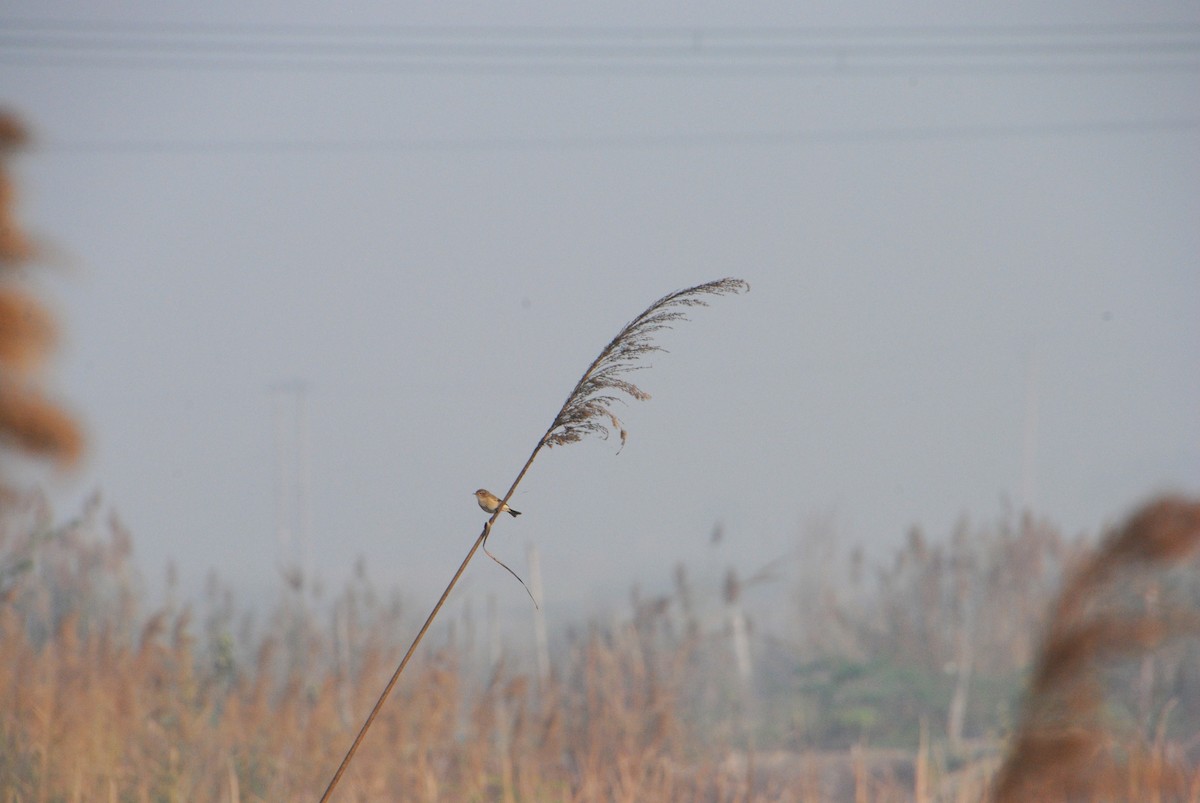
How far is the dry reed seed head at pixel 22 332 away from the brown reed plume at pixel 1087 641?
3.52 feet

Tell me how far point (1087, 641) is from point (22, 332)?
44.2 inches

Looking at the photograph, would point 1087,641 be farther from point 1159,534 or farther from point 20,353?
point 20,353

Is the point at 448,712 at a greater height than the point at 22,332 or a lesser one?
lesser

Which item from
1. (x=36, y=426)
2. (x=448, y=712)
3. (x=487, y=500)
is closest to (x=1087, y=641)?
(x=487, y=500)

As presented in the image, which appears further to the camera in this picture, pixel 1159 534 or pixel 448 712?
pixel 448 712

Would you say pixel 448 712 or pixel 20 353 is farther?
pixel 448 712

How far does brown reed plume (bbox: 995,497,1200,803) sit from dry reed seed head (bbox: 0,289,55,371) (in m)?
1.07

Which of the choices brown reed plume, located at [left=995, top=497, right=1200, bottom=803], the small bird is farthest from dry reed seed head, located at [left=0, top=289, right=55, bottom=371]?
brown reed plume, located at [left=995, top=497, right=1200, bottom=803]

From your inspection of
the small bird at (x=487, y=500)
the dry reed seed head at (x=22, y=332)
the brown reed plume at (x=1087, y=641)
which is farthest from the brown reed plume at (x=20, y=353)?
the brown reed plume at (x=1087, y=641)

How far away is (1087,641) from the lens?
111cm

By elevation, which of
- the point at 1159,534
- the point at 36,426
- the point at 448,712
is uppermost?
the point at 36,426

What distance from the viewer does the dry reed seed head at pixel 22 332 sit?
1139 millimetres

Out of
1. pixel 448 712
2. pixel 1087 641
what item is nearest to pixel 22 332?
pixel 1087 641

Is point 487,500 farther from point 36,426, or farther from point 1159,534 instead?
point 1159,534
